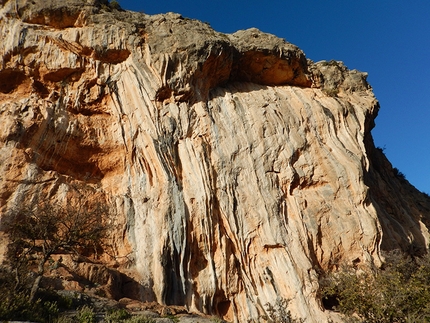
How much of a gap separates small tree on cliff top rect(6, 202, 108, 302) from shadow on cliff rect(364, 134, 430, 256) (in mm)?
13540

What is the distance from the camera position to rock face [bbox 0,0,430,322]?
15688 millimetres

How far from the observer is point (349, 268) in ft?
54.1

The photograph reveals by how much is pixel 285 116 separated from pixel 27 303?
1604 cm

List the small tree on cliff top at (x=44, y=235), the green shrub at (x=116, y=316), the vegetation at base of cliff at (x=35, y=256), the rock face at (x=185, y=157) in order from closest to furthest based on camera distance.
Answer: the vegetation at base of cliff at (x=35, y=256) → the green shrub at (x=116, y=316) → the small tree on cliff top at (x=44, y=235) → the rock face at (x=185, y=157)

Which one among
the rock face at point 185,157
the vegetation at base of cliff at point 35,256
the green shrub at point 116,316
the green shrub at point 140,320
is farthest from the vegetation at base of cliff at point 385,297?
the vegetation at base of cliff at point 35,256

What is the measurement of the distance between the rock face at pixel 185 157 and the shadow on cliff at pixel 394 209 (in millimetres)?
238

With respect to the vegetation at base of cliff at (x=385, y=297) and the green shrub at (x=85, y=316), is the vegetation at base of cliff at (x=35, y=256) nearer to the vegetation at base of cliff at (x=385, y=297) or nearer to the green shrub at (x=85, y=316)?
the green shrub at (x=85, y=316)

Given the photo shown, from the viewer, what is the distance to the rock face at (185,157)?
15.7m

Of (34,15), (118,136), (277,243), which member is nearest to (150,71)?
(118,136)

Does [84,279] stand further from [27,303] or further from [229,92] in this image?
[229,92]

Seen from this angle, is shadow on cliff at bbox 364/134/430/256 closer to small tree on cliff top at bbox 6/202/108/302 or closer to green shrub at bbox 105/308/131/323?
green shrub at bbox 105/308/131/323

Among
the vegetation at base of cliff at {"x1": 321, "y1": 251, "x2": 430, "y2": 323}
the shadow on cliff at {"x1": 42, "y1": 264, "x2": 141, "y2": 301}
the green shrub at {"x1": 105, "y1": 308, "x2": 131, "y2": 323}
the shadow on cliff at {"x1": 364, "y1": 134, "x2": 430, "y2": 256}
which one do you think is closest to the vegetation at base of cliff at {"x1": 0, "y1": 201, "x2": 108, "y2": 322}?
the shadow on cliff at {"x1": 42, "y1": 264, "x2": 141, "y2": 301}

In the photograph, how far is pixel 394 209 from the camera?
23906 mm

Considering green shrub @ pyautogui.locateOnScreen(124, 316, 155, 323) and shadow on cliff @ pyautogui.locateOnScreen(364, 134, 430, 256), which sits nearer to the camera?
green shrub @ pyautogui.locateOnScreen(124, 316, 155, 323)
